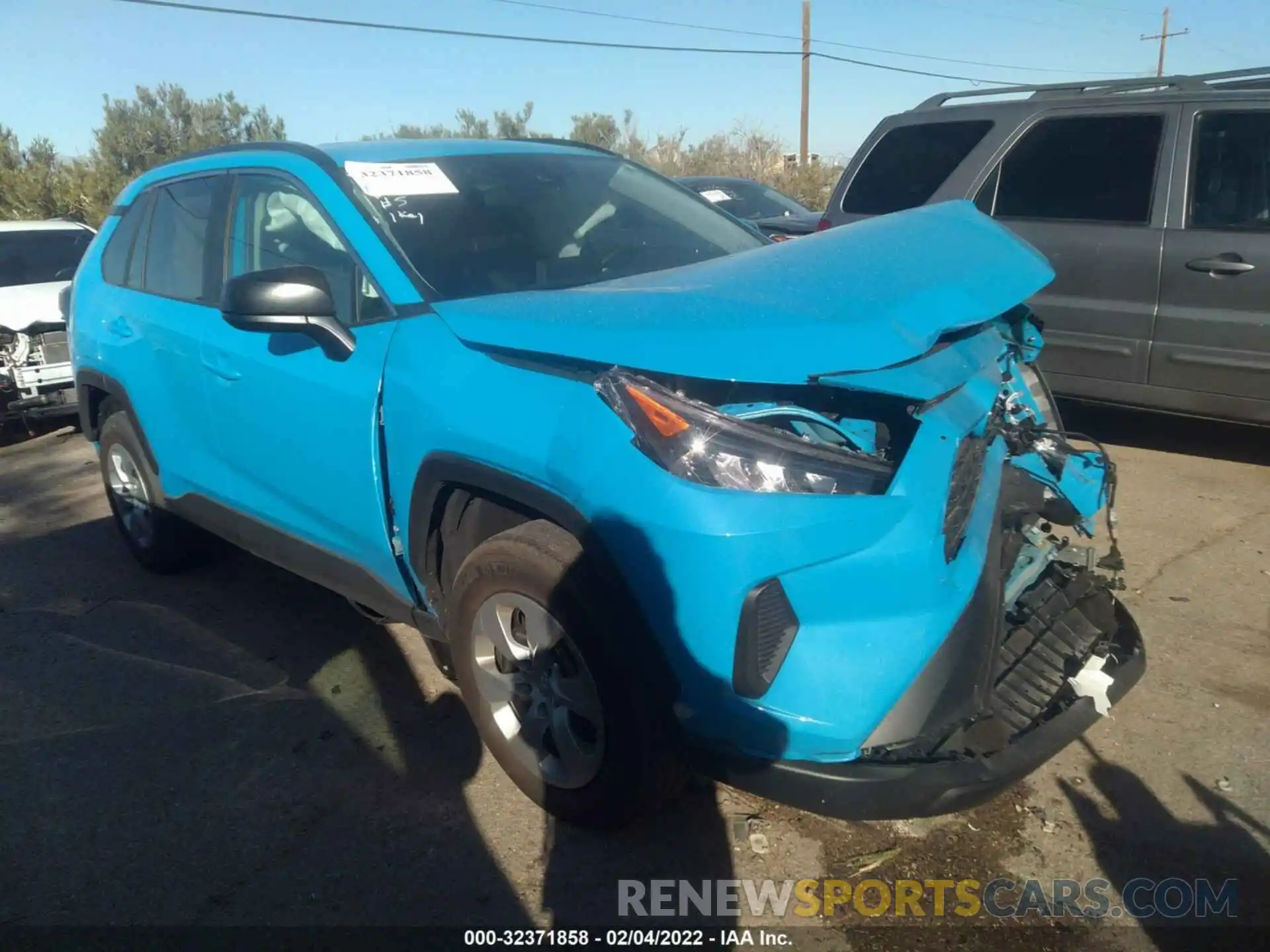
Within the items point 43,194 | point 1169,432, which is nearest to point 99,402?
point 1169,432

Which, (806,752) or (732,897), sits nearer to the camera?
(806,752)

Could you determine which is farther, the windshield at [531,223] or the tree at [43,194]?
the tree at [43,194]

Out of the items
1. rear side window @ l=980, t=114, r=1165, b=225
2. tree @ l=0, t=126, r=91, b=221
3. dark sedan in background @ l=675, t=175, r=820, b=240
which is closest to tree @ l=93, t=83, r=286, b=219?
tree @ l=0, t=126, r=91, b=221

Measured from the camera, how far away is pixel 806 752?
2.23 metres

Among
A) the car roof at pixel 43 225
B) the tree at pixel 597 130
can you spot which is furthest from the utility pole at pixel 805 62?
the car roof at pixel 43 225

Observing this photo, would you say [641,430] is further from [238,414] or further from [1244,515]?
[1244,515]

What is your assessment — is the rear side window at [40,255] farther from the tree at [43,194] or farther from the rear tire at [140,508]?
the tree at [43,194]

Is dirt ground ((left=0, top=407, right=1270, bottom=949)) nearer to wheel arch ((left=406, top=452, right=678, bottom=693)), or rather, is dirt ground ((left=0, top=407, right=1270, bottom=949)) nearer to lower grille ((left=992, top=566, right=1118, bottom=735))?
lower grille ((left=992, top=566, right=1118, bottom=735))

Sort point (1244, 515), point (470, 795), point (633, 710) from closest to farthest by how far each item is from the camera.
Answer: point (633, 710) → point (470, 795) → point (1244, 515)

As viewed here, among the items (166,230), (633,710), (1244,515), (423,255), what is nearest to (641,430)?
(633,710)

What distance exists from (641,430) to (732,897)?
1210 millimetres

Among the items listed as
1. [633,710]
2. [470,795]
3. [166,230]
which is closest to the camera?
[633,710]

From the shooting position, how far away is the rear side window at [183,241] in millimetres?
3928

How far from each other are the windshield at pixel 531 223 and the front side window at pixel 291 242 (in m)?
0.19
